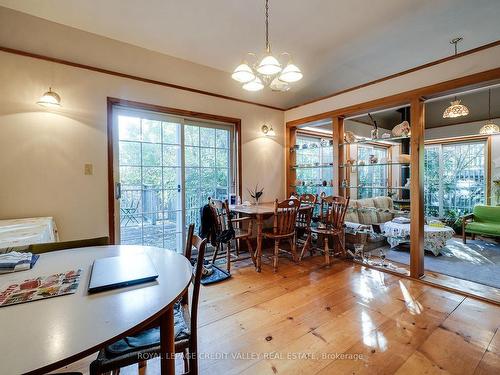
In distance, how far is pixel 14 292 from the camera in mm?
898

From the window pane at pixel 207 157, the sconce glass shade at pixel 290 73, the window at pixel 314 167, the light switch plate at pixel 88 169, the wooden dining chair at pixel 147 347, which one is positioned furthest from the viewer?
the window at pixel 314 167

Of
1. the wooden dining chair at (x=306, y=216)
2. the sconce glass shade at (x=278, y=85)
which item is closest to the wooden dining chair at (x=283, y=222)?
the wooden dining chair at (x=306, y=216)

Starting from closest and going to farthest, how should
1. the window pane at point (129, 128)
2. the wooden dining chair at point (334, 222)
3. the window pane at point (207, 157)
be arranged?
the window pane at point (129, 128), the wooden dining chair at point (334, 222), the window pane at point (207, 157)

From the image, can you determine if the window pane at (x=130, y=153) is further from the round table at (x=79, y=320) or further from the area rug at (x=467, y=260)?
Answer: the area rug at (x=467, y=260)

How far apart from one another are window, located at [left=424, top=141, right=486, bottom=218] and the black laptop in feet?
20.4

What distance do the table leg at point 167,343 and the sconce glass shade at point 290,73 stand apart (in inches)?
76.3

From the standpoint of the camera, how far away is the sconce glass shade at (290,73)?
2.03 meters

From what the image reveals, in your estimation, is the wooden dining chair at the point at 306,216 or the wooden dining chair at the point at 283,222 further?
the wooden dining chair at the point at 306,216

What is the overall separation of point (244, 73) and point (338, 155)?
2102 mm

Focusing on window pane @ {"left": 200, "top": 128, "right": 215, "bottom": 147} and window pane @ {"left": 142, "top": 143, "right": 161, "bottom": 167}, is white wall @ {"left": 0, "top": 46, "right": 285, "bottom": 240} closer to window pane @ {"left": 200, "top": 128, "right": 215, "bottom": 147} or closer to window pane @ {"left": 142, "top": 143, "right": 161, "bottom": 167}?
window pane @ {"left": 142, "top": 143, "right": 161, "bottom": 167}

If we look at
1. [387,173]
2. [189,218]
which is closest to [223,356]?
[189,218]

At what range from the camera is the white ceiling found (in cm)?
234

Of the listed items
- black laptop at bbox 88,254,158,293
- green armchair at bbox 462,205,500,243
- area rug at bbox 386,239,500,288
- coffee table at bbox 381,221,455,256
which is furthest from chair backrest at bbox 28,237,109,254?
green armchair at bbox 462,205,500,243

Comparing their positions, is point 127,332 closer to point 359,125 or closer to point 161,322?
point 161,322
